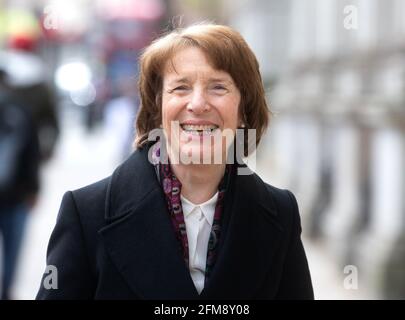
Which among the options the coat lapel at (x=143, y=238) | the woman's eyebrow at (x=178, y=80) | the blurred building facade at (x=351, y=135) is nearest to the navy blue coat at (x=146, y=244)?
the coat lapel at (x=143, y=238)

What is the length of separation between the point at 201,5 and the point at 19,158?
74.5 feet

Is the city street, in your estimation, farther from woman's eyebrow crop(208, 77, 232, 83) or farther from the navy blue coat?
woman's eyebrow crop(208, 77, 232, 83)

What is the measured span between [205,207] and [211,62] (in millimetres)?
356

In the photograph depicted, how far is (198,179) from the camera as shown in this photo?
263 centimetres

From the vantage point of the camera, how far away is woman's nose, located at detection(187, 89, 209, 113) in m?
2.51

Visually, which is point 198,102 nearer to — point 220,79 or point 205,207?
point 220,79

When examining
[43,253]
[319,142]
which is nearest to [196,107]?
[43,253]

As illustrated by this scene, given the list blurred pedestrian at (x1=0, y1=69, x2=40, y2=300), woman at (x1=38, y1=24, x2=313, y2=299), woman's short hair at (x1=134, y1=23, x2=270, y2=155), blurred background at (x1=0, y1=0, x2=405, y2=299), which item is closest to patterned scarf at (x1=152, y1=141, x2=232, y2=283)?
woman at (x1=38, y1=24, x2=313, y2=299)

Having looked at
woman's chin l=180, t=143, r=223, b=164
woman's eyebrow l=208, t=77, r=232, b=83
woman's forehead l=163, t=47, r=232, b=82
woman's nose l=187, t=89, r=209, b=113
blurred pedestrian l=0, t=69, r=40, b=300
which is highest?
woman's forehead l=163, t=47, r=232, b=82

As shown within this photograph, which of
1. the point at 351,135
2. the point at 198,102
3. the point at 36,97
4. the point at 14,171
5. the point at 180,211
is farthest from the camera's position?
the point at 351,135
